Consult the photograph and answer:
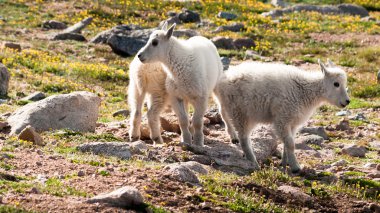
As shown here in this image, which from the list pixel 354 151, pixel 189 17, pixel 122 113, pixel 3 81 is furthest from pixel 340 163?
pixel 189 17

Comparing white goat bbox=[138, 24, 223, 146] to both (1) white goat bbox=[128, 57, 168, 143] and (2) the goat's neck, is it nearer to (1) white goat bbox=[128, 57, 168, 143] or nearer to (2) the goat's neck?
(2) the goat's neck

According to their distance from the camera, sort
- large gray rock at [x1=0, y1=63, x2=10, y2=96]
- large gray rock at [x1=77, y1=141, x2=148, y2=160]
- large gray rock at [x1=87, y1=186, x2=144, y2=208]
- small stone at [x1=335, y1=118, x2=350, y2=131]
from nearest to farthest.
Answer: large gray rock at [x1=87, y1=186, x2=144, y2=208] → large gray rock at [x1=77, y1=141, x2=148, y2=160] → small stone at [x1=335, y1=118, x2=350, y2=131] → large gray rock at [x1=0, y1=63, x2=10, y2=96]

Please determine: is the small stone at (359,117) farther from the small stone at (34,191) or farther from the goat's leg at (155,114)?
the small stone at (34,191)

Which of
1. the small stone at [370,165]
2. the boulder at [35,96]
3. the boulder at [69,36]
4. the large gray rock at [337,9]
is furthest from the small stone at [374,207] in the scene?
the large gray rock at [337,9]

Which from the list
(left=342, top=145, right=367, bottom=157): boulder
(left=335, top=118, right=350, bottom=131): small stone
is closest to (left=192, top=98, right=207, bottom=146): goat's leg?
(left=342, top=145, right=367, bottom=157): boulder

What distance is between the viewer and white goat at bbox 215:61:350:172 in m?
12.6

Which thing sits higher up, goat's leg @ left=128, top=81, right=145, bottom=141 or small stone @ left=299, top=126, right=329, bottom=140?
goat's leg @ left=128, top=81, right=145, bottom=141

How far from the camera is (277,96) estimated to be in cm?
1265

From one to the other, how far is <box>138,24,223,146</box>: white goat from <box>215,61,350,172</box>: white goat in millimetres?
387

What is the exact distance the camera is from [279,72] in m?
13.0

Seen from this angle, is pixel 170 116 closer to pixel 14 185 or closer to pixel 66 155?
pixel 66 155

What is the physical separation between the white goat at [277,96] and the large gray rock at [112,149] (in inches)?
73.4

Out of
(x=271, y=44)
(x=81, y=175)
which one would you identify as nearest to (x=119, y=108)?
(x=81, y=175)

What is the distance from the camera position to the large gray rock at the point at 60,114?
1377cm
